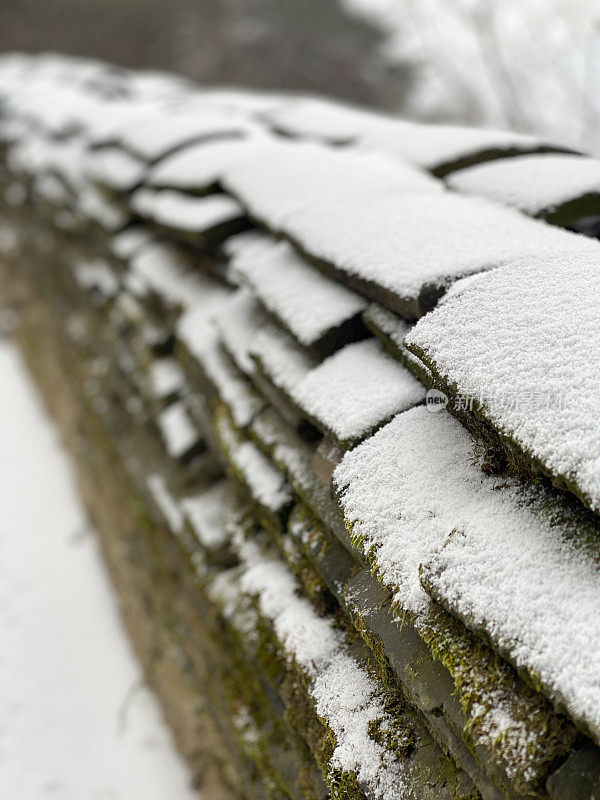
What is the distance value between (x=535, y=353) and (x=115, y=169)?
8.64ft

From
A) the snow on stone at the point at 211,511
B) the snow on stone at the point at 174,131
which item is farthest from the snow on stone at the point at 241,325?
the snow on stone at the point at 174,131

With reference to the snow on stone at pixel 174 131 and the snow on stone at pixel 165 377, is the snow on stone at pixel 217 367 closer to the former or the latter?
the snow on stone at pixel 165 377

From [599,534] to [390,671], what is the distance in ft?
1.46

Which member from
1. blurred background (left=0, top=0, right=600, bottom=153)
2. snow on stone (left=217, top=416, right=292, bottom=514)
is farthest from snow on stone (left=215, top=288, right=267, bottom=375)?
blurred background (left=0, top=0, right=600, bottom=153)

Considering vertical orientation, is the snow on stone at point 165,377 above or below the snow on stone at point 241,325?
below

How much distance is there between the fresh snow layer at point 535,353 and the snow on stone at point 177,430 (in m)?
1.29

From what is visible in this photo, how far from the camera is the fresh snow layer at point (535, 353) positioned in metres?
0.84

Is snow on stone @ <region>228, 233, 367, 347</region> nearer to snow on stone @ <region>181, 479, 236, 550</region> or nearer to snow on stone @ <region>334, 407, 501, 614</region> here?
snow on stone @ <region>334, 407, 501, 614</region>

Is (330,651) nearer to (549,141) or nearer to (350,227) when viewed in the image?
(350,227)

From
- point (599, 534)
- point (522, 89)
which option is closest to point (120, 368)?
point (599, 534)

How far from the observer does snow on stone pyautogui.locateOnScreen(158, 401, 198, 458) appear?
2.19 metres

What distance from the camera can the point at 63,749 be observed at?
249cm

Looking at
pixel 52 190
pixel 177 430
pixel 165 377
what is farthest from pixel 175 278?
pixel 52 190

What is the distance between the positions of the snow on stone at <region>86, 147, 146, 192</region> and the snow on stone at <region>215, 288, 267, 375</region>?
1236 mm
